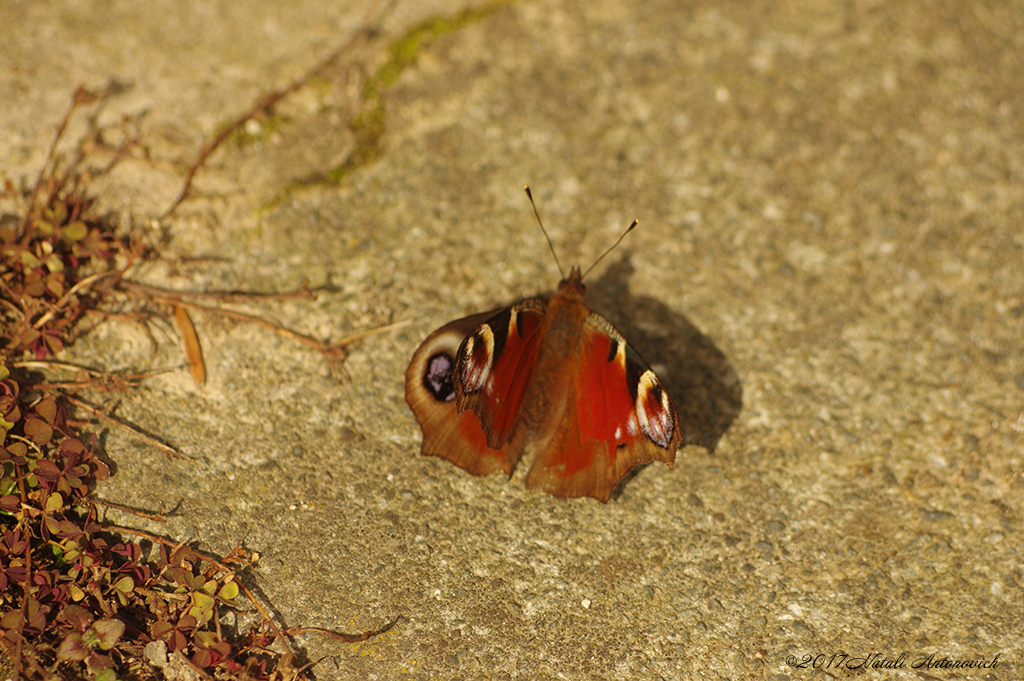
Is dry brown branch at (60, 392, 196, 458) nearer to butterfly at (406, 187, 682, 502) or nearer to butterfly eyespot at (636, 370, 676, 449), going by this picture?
butterfly at (406, 187, 682, 502)

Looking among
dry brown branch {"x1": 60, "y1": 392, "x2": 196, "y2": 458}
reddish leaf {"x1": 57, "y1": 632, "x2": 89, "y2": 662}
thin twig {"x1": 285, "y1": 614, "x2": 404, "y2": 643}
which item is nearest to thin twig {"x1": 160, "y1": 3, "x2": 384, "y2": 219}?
dry brown branch {"x1": 60, "y1": 392, "x2": 196, "y2": 458}

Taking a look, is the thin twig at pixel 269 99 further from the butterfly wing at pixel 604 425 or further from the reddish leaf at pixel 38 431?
the butterfly wing at pixel 604 425

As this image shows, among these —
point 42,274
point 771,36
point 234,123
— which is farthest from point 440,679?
point 771,36

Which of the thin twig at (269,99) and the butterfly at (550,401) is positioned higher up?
the thin twig at (269,99)

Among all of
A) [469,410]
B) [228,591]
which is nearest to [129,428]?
[228,591]

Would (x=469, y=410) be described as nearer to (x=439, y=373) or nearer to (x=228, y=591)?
(x=439, y=373)

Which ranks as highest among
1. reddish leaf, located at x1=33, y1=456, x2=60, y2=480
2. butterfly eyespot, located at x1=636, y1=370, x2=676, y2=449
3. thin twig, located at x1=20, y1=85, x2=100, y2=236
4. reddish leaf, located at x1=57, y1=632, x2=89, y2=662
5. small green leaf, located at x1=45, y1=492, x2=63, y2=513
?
thin twig, located at x1=20, y1=85, x2=100, y2=236

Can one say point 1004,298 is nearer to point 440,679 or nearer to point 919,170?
point 919,170

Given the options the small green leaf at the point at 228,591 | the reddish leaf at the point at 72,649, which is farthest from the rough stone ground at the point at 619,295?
the reddish leaf at the point at 72,649
